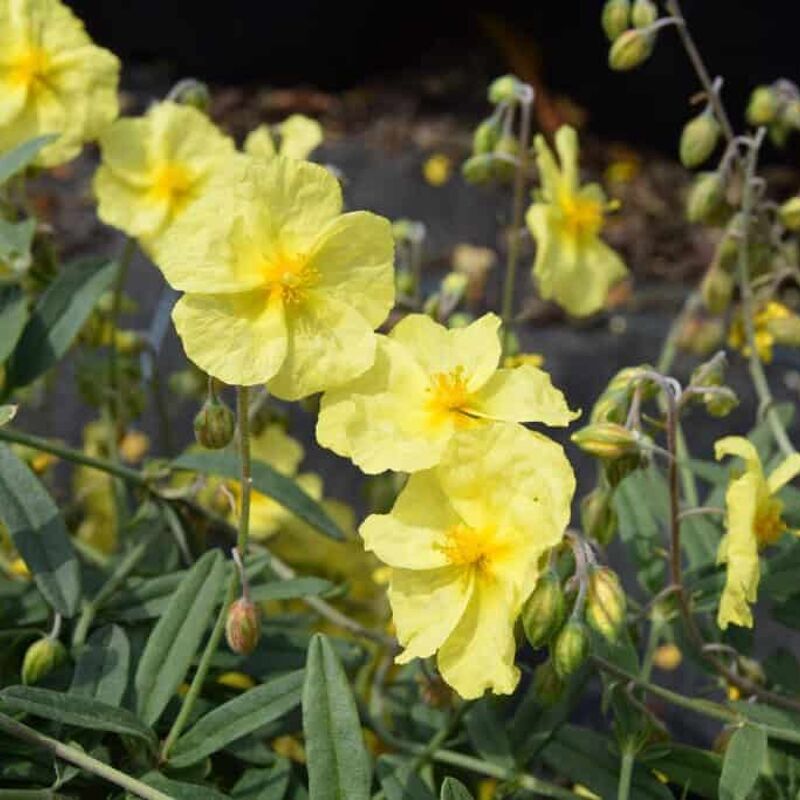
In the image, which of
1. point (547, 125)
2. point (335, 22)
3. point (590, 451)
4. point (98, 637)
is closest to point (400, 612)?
point (590, 451)

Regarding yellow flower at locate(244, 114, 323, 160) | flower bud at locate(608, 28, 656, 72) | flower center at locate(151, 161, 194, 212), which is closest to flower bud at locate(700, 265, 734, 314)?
flower bud at locate(608, 28, 656, 72)

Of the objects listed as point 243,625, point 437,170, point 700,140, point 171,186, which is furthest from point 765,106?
point 437,170

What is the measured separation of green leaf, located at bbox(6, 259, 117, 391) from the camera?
1248 millimetres

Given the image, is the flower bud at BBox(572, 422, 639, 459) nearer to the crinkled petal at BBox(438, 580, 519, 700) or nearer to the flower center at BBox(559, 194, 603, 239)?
the crinkled petal at BBox(438, 580, 519, 700)

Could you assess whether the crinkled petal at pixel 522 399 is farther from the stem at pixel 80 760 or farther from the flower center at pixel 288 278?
the stem at pixel 80 760

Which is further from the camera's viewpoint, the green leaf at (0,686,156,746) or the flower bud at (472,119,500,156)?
the flower bud at (472,119,500,156)

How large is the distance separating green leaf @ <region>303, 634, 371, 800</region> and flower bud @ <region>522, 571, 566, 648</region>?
125 mm

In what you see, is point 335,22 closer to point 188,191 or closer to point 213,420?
point 188,191

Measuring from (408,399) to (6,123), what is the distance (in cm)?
59

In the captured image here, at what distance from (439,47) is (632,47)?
277cm

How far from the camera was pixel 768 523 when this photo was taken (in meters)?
1.04

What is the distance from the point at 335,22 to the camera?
3834mm

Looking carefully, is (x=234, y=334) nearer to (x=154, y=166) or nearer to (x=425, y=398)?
(x=425, y=398)

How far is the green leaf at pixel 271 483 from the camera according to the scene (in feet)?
3.91
